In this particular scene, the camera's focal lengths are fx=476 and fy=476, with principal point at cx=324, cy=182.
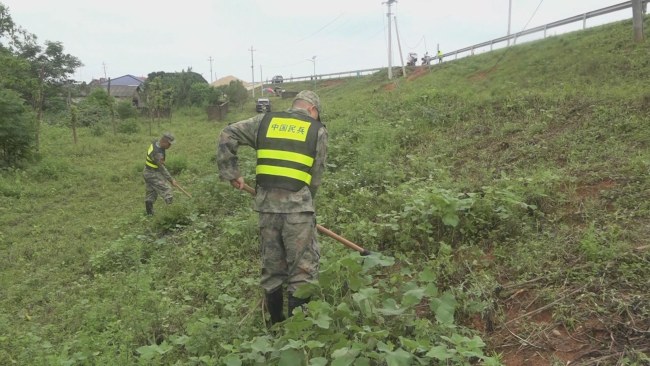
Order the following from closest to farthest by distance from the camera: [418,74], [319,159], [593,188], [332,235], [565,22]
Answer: [319,159]
[332,235]
[593,188]
[565,22]
[418,74]

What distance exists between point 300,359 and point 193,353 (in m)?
1.06

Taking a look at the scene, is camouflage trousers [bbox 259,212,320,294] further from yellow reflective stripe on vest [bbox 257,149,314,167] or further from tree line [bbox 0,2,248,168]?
tree line [bbox 0,2,248,168]

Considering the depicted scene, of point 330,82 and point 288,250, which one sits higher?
point 330,82

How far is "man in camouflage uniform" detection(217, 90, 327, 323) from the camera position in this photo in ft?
11.3

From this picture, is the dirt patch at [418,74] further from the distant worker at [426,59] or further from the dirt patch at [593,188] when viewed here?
the dirt patch at [593,188]

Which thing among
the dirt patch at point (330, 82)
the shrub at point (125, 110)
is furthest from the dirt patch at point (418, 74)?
the shrub at point (125, 110)

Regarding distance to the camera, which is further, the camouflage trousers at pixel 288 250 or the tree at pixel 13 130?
the tree at pixel 13 130

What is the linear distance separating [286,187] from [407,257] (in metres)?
1.52

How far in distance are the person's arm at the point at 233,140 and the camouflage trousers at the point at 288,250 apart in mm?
494

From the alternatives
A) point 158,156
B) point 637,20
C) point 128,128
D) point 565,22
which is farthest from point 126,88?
point 637,20

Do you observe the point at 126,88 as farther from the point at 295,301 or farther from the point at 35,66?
the point at 295,301

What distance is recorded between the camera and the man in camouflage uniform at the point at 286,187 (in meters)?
3.45

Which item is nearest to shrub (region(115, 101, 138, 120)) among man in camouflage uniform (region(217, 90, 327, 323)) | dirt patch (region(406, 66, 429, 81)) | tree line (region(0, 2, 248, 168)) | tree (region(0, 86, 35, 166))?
tree line (region(0, 2, 248, 168))

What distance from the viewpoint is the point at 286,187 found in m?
3.43
